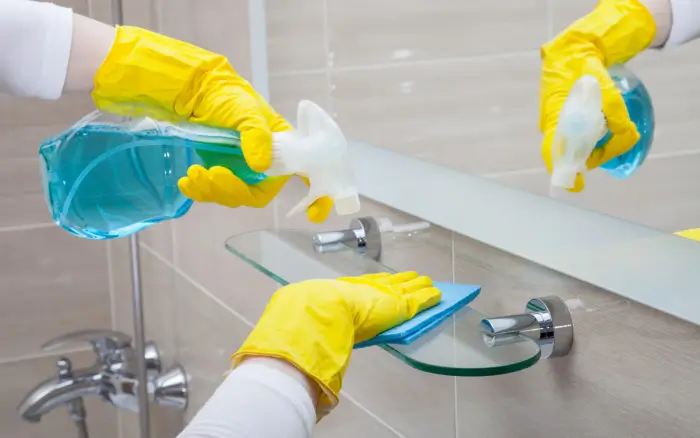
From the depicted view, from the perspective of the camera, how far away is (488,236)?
31.9 inches

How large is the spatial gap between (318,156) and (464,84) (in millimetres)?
176

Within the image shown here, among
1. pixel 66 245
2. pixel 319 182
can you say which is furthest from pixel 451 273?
pixel 66 245

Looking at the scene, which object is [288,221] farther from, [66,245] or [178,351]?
[66,245]

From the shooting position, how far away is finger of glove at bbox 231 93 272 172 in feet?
2.42

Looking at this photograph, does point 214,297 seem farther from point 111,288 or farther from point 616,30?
point 616,30

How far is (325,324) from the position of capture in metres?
0.67

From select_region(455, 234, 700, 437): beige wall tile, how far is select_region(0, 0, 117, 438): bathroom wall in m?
1.29

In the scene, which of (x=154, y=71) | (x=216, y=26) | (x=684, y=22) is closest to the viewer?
(x=684, y=22)

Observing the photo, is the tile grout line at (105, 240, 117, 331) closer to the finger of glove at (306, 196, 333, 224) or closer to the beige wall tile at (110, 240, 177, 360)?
the beige wall tile at (110, 240, 177, 360)

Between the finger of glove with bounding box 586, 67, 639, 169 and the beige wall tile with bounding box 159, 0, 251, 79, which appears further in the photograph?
the beige wall tile with bounding box 159, 0, 251, 79

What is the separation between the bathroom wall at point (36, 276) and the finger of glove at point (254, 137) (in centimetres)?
125

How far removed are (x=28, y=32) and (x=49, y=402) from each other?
105 cm

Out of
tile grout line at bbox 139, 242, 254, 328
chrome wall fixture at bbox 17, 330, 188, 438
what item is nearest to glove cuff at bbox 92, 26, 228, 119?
tile grout line at bbox 139, 242, 254, 328

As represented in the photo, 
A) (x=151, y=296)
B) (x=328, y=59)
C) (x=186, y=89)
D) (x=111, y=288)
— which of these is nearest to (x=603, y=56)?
(x=186, y=89)
